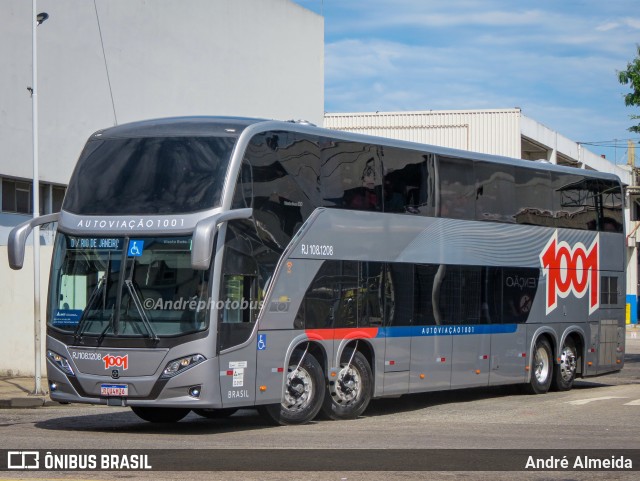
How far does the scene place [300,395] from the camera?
16.6 metres

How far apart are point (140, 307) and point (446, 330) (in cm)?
671

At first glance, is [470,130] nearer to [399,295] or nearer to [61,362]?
[399,295]

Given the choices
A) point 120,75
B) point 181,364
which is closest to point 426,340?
point 181,364

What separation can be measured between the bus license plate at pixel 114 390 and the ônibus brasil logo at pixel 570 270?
10632 mm

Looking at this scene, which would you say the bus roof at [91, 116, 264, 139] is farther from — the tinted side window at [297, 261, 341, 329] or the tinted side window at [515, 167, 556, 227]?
the tinted side window at [515, 167, 556, 227]

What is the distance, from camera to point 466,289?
20.4 metres

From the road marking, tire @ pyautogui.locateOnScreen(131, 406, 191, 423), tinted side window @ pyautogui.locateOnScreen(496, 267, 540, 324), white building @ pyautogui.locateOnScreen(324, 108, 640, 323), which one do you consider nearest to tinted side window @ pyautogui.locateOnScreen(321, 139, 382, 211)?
tire @ pyautogui.locateOnScreen(131, 406, 191, 423)

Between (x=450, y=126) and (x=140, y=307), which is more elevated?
(x=450, y=126)

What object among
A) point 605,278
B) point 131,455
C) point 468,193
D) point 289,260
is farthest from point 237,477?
→ point 605,278

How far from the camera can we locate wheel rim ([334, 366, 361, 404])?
17.4 m

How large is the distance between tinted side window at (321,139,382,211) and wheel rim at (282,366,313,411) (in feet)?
8.43

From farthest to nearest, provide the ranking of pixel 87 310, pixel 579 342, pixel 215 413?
pixel 579 342 → pixel 215 413 → pixel 87 310

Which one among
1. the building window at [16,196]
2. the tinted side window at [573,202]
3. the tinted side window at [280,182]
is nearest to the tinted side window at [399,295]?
the tinted side window at [280,182]

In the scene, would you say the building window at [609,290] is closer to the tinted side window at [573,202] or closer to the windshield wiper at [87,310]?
the tinted side window at [573,202]
